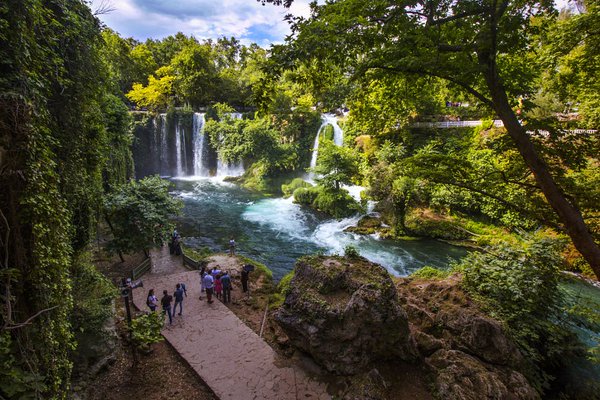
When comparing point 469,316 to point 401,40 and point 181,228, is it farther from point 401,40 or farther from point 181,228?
point 181,228

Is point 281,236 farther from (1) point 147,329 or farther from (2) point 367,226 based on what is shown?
(1) point 147,329

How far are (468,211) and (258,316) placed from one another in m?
15.6

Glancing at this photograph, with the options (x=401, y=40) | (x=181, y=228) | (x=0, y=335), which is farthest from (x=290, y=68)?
(x=181, y=228)

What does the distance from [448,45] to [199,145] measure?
34.9 metres

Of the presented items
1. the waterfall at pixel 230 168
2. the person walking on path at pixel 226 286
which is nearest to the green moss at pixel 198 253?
the person walking on path at pixel 226 286

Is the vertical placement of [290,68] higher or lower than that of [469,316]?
higher

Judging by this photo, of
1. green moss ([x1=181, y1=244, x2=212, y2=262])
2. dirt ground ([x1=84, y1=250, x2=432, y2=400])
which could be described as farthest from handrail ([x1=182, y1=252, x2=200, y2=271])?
dirt ground ([x1=84, y1=250, x2=432, y2=400])

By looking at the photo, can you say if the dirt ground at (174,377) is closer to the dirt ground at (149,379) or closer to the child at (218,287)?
the dirt ground at (149,379)

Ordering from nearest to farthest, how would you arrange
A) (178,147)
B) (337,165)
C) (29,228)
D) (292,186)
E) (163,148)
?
(29,228), (337,165), (292,186), (163,148), (178,147)

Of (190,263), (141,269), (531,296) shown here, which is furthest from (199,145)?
(531,296)

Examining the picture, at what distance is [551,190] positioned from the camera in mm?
4324

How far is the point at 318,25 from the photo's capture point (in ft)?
14.8

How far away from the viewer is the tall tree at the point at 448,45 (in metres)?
4.26

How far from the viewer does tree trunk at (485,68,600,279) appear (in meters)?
4.22
